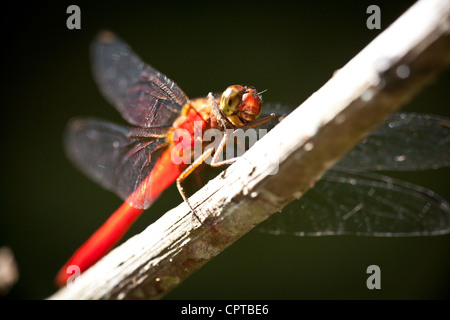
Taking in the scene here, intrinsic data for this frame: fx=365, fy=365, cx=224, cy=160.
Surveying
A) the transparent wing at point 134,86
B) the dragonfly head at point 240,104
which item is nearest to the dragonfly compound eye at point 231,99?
the dragonfly head at point 240,104

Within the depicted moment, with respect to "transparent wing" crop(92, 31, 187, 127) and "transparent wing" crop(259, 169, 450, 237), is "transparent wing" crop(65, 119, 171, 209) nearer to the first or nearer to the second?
"transparent wing" crop(92, 31, 187, 127)

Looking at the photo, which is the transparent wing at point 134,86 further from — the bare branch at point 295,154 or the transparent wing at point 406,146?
the transparent wing at point 406,146

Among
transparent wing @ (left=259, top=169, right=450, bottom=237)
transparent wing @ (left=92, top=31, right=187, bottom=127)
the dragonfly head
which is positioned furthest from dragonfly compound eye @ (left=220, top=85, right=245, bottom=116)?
transparent wing @ (left=259, top=169, right=450, bottom=237)

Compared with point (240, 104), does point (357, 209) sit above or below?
below

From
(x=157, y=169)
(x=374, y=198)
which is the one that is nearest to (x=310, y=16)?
(x=374, y=198)

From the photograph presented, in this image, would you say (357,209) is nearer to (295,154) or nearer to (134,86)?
(295,154)

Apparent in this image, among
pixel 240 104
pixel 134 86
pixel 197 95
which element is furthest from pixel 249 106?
pixel 197 95

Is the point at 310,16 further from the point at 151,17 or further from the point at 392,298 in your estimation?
the point at 392,298
